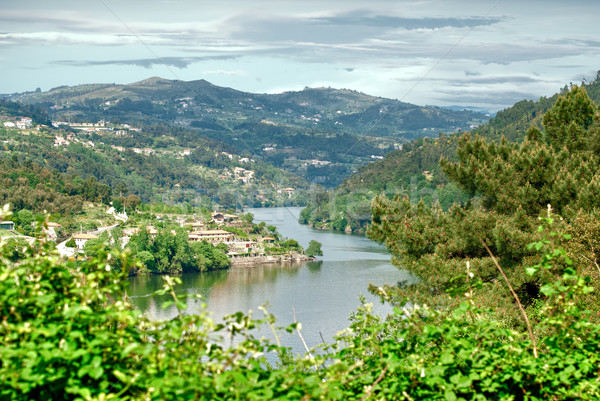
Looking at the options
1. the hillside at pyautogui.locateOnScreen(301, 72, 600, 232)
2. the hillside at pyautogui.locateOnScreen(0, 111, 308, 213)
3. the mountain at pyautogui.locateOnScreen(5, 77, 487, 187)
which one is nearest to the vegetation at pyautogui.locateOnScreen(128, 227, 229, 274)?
the hillside at pyautogui.locateOnScreen(0, 111, 308, 213)

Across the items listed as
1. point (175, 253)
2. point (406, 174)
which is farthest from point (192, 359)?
point (406, 174)

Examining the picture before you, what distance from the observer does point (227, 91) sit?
19775cm

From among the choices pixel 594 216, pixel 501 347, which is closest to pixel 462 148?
pixel 594 216

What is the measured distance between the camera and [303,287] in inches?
886

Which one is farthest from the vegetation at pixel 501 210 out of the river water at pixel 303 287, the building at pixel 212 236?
the building at pixel 212 236

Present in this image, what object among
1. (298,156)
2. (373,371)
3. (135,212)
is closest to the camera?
(373,371)

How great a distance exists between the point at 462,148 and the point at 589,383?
7720 millimetres

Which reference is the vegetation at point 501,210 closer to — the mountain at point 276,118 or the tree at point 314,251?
the tree at point 314,251

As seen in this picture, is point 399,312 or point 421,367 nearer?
point 421,367

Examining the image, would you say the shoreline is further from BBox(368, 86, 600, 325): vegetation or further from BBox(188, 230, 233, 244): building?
BBox(368, 86, 600, 325): vegetation

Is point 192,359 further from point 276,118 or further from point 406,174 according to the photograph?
point 276,118

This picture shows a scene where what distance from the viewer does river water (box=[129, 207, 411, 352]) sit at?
15766mm

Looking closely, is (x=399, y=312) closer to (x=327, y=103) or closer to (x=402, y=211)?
(x=402, y=211)

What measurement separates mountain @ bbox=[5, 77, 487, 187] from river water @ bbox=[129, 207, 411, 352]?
63077 mm
